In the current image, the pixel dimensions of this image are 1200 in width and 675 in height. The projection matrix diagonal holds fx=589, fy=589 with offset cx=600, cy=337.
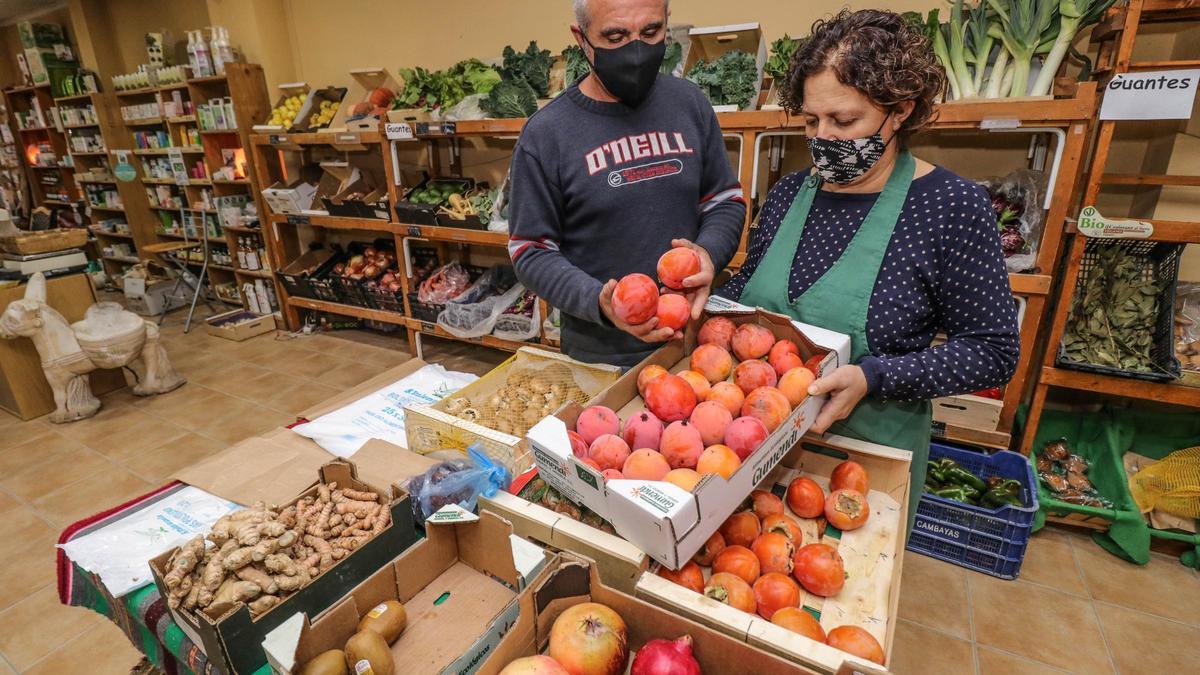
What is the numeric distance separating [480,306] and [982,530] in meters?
3.27

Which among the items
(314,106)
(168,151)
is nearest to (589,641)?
(314,106)

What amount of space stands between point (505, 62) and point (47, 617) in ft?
12.1

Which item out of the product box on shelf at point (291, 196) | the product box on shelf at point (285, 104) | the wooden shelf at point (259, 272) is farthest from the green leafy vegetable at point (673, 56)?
the wooden shelf at point (259, 272)

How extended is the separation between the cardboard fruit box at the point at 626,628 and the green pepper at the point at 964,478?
229cm

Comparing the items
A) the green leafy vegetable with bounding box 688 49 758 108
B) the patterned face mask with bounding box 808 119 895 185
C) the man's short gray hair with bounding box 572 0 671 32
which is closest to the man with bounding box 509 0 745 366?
the man's short gray hair with bounding box 572 0 671 32

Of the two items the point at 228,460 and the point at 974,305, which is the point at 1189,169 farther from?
the point at 228,460

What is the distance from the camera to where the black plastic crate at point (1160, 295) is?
95.8 inches

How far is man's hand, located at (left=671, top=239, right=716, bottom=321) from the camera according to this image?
1.37 meters

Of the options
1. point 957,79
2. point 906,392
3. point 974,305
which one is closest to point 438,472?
point 906,392

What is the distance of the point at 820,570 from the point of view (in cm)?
101

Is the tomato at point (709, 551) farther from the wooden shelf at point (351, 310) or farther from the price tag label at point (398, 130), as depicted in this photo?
the wooden shelf at point (351, 310)

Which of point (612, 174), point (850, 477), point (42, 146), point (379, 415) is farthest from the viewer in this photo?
point (42, 146)

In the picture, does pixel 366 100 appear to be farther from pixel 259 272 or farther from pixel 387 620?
pixel 387 620

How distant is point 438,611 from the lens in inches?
44.3
